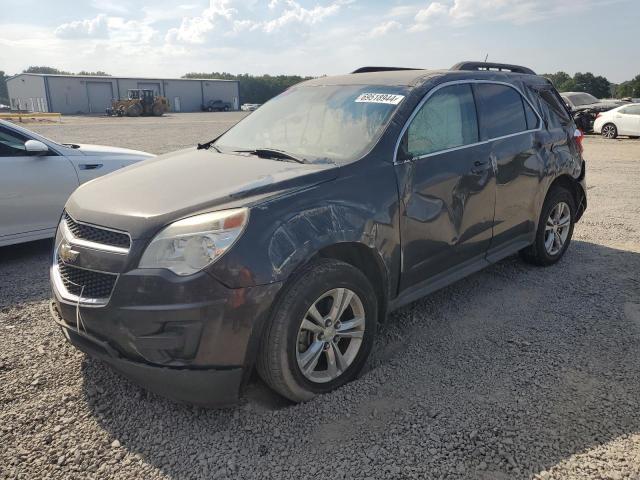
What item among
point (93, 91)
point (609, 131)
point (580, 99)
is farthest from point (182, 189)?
point (93, 91)

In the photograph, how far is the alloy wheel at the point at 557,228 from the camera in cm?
502

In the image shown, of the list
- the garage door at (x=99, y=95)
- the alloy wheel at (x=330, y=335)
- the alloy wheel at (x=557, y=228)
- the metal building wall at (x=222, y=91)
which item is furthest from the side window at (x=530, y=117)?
the metal building wall at (x=222, y=91)

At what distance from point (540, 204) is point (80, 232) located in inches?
149

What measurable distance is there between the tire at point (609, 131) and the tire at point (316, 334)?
20.3 meters

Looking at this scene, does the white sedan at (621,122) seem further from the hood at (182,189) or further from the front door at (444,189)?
the hood at (182,189)

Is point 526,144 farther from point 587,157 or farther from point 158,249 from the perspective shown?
point 587,157

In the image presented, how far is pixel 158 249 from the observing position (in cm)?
254

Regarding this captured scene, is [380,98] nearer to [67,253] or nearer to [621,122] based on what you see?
[67,253]

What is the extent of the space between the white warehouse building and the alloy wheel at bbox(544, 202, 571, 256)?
64.1m

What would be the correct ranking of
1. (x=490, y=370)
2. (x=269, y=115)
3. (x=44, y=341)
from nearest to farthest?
(x=490, y=370)
(x=44, y=341)
(x=269, y=115)

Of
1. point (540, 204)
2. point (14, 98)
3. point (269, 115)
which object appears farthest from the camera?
point (14, 98)

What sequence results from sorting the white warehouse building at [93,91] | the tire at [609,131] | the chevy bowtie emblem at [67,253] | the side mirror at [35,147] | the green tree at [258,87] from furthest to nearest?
the green tree at [258,87], the white warehouse building at [93,91], the tire at [609,131], the side mirror at [35,147], the chevy bowtie emblem at [67,253]

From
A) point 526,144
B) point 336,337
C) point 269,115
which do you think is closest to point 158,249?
point 336,337

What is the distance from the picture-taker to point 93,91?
62.5 metres
